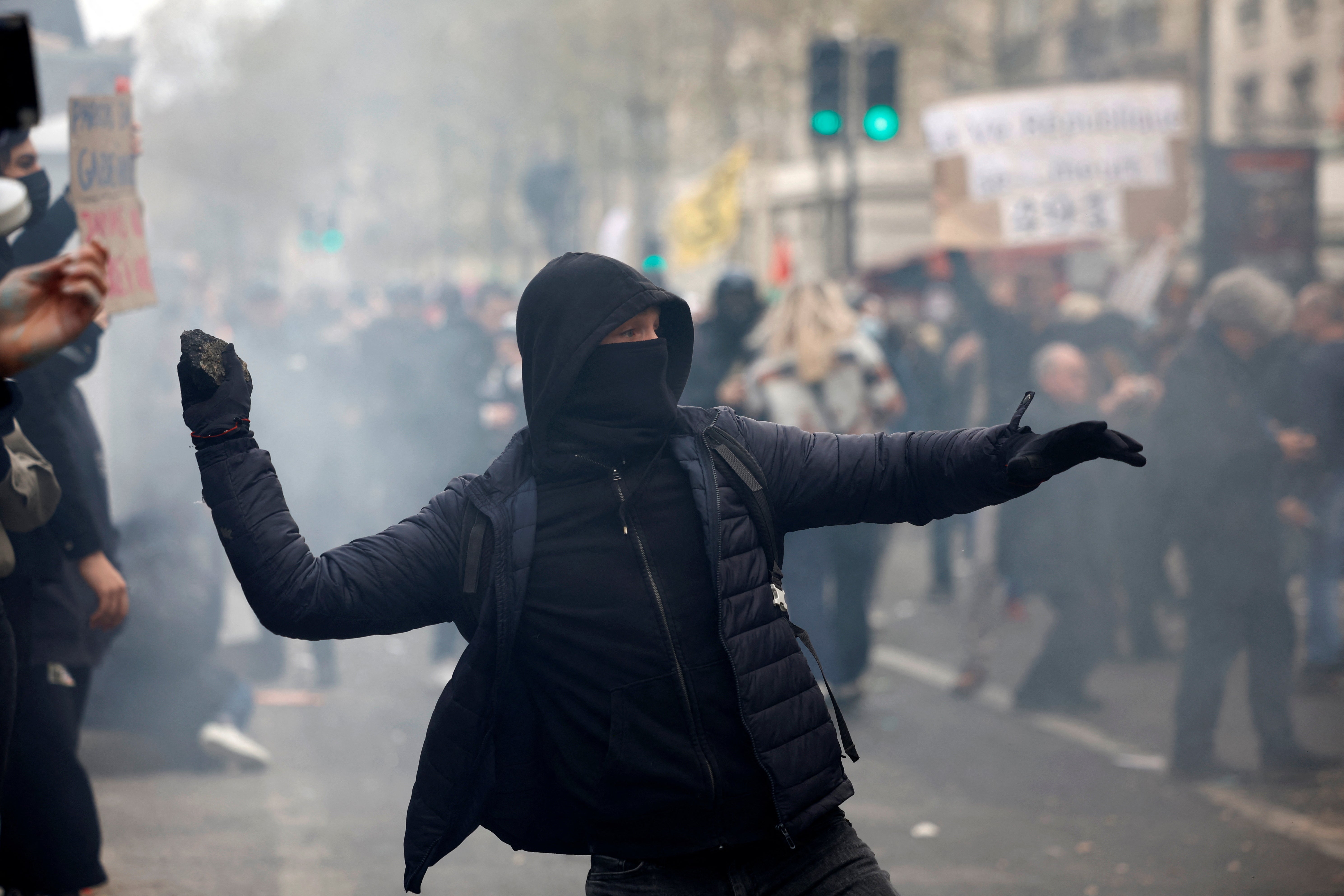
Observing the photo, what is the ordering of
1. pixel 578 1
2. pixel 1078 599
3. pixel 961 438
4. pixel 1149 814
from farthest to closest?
pixel 578 1
pixel 1078 599
pixel 1149 814
pixel 961 438

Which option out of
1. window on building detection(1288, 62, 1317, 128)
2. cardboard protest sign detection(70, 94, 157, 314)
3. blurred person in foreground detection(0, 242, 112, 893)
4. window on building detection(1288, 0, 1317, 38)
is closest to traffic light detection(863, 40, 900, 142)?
cardboard protest sign detection(70, 94, 157, 314)

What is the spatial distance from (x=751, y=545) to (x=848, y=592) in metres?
4.60

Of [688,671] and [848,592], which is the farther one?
[848,592]

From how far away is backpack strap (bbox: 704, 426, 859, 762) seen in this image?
274 cm

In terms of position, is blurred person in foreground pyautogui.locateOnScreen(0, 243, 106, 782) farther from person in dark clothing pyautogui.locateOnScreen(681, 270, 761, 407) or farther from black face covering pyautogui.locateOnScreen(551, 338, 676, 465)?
person in dark clothing pyautogui.locateOnScreen(681, 270, 761, 407)

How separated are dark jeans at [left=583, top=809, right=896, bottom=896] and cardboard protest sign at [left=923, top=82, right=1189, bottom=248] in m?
9.56

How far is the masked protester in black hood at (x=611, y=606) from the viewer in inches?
101

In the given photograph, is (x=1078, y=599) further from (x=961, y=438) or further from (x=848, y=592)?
(x=961, y=438)

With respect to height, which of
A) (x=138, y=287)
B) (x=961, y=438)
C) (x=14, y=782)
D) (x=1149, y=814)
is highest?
(x=138, y=287)

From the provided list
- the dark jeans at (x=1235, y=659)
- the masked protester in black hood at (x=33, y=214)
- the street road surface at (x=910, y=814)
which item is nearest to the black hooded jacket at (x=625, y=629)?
the masked protester in black hood at (x=33, y=214)

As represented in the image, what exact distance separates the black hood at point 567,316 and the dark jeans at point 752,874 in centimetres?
81

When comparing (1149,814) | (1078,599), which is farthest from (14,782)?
(1078,599)

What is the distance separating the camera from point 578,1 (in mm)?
32594

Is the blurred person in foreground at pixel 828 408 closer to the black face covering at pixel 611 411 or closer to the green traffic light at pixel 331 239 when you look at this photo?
the black face covering at pixel 611 411
